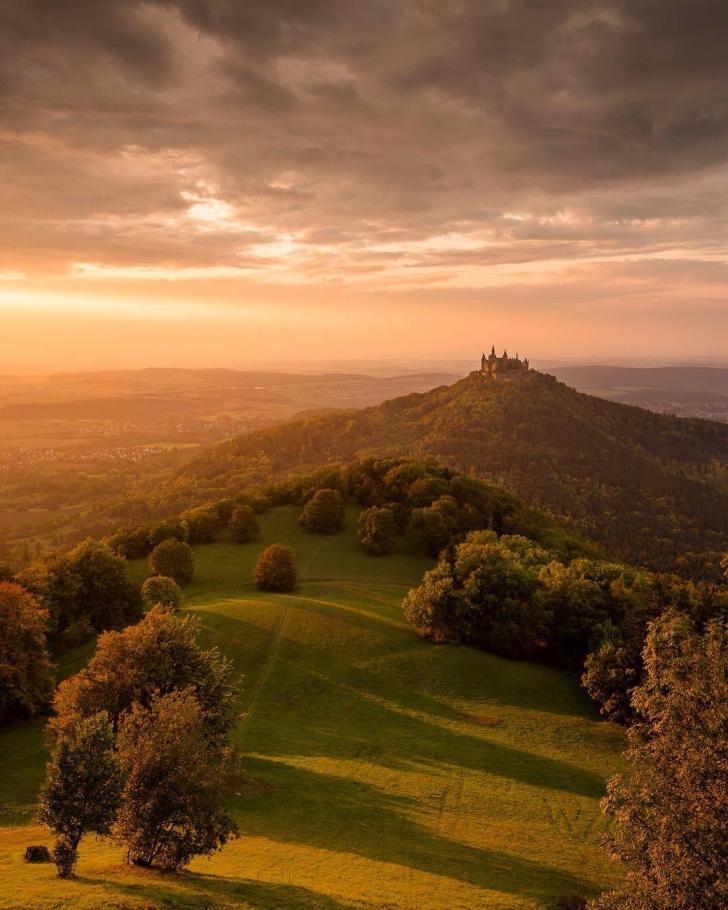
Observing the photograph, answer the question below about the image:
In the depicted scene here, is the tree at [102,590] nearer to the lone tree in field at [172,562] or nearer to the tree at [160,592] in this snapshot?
the tree at [160,592]

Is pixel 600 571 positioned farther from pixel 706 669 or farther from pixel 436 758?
pixel 706 669

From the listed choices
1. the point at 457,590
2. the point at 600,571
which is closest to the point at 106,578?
the point at 457,590

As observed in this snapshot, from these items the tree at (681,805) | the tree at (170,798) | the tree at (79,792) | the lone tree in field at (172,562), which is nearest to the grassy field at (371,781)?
the tree at (170,798)

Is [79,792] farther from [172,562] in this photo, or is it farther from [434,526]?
[434,526]

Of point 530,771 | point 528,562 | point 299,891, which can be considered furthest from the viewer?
point 528,562

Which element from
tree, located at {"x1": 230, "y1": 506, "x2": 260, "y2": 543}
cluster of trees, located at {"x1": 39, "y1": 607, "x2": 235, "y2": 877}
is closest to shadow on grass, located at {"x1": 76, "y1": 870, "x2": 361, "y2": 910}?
cluster of trees, located at {"x1": 39, "y1": 607, "x2": 235, "y2": 877}
